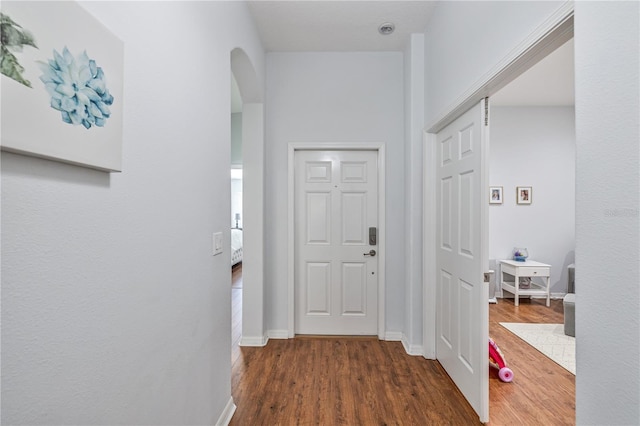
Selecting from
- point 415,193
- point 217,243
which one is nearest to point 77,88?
point 217,243

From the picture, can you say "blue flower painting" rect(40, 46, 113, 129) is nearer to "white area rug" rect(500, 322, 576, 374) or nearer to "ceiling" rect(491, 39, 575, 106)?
"white area rug" rect(500, 322, 576, 374)

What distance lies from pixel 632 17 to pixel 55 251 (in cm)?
159

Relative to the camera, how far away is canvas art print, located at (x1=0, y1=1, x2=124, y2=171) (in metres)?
0.58

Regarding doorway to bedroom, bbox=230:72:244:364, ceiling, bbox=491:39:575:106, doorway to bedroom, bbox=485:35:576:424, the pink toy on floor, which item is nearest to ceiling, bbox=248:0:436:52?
doorway to bedroom, bbox=230:72:244:364

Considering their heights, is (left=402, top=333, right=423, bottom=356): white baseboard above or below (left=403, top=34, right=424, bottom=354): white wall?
below

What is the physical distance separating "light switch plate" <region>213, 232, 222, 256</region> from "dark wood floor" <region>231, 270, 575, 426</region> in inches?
42.4

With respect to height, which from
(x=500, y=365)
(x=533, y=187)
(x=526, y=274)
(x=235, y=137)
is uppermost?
(x=235, y=137)

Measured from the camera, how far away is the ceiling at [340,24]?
2396mm

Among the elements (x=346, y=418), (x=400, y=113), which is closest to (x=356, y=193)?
(x=400, y=113)

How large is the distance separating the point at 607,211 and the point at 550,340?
2.94 metres

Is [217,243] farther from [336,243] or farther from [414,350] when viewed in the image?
[414,350]

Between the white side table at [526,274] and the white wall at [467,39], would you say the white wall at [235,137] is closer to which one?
the white wall at [467,39]

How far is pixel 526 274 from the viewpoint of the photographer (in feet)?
13.9

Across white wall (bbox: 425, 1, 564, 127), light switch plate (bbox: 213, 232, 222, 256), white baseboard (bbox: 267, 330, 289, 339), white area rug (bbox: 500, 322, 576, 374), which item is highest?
white wall (bbox: 425, 1, 564, 127)
